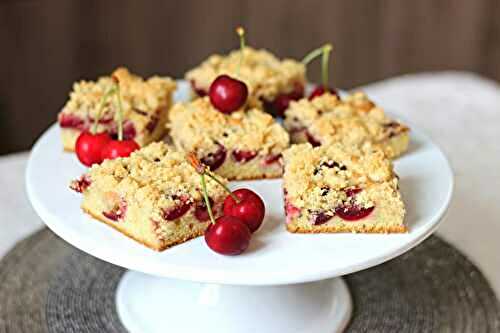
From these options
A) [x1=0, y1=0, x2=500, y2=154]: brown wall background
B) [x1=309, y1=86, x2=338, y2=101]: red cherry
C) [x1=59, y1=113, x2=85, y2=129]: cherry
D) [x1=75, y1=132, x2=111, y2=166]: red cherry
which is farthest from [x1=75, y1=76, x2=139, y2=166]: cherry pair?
[x1=0, y1=0, x2=500, y2=154]: brown wall background

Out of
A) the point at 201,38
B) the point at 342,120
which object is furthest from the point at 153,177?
the point at 201,38

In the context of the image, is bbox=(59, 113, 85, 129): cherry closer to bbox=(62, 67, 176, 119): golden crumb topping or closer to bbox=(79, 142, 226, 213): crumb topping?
bbox=(62, 67, 176, 119): golden crumb topping

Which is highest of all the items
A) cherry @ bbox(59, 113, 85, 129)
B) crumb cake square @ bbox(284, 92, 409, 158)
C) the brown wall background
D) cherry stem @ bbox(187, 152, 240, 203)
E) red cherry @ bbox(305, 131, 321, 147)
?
cherry stem @ bbox(187, 152, 240, 203)

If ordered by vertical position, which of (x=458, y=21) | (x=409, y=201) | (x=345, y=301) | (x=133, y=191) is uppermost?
(x=133, y=191)

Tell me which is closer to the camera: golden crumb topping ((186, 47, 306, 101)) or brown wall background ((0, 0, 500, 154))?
golden crumb topping ((186, 47, 306, 101))

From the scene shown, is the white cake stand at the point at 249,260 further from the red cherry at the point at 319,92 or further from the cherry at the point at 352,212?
the red cherry at the point at 319,92

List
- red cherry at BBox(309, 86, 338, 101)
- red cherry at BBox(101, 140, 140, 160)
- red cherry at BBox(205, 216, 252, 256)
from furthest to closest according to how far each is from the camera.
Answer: red cherry at BBox(309, 86, 338, 101), red cherry at BBox(101, 140, 140, 160), red cherry at BBox(205, 216, 252, 256)

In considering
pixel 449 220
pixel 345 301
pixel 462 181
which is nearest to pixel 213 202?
pixel 345 301

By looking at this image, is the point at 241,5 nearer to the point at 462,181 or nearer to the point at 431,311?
the point at 462,181
